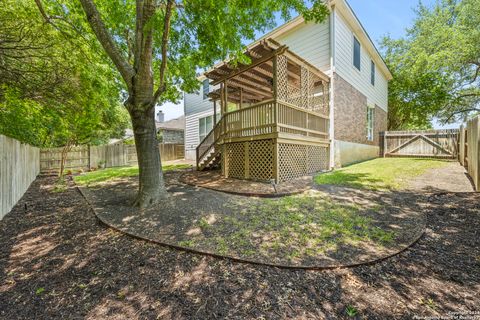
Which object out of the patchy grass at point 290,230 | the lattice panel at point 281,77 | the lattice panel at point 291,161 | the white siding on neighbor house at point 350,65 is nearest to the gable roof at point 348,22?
the white siding on neighbor house at point 350,65

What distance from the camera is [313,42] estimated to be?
33.0 ft

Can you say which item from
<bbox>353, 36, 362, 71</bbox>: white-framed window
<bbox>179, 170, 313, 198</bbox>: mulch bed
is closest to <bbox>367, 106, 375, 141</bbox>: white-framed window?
<bbox>353, 36, 362, 71</bbox>: white-framed window

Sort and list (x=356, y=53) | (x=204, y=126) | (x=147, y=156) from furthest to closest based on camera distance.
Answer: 1. (x=204, y=126)
2. (x=356, y=53)
3. (x=147, y=156)

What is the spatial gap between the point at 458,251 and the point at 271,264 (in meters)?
2.68

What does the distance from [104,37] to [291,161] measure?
639 centimetres

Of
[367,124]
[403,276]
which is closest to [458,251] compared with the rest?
[403,276]

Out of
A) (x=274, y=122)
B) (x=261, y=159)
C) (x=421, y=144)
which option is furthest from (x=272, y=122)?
(x=421, y=144)

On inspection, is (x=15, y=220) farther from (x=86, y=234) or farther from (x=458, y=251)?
(x=458, y=251)

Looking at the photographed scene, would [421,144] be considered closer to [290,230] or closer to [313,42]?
[313,42]

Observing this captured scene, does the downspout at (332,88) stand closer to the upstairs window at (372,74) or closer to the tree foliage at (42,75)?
the upstairs window at (372,74)

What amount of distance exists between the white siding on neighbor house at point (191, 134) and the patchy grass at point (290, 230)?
12.5 m

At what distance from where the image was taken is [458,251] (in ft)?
9.80

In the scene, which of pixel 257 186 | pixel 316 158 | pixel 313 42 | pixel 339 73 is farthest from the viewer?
pixel 313 42

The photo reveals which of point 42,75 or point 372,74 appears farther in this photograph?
point 372,74
